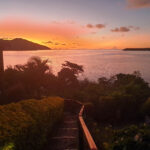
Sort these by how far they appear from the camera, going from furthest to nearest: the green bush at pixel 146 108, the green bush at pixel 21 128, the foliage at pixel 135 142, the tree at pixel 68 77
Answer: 1. the tree at pixel 68 77
2. the green bush at pixel 146 108
3. the green bush at pixel 21 128
4. the foliage at pixel 135 142

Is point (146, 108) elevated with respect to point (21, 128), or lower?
lower

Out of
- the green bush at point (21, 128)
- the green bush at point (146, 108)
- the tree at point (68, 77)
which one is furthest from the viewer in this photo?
the tree at point (68, 77)

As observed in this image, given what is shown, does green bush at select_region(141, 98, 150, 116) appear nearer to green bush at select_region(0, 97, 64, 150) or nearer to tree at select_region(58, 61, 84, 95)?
tree at select_region(58, 61, 84, 95)

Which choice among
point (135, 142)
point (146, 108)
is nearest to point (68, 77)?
point (146, 108)

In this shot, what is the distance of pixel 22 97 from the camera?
18562mm

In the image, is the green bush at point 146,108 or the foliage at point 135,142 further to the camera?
the green bush at point 146,108

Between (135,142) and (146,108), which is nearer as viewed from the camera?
(135,142)

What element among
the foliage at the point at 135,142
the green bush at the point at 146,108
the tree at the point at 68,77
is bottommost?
the green bush at the point at 146,108

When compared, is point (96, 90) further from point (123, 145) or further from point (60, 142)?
point (123, 145)

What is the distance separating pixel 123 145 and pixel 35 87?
21.2 metres

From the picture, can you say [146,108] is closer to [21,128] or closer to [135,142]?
[21,128]

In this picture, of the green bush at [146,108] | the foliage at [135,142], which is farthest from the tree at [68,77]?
the foliage at [135,142]

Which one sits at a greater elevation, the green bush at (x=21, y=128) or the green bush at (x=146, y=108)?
the green bush at (x=21, y=128)

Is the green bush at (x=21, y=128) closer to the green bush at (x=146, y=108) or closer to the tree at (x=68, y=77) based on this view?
the green bush at (x=146, y=108)
